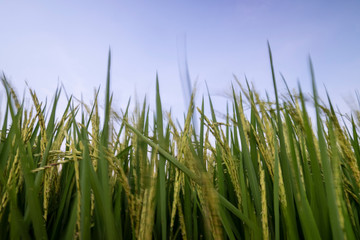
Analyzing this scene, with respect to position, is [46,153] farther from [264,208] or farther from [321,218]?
[321,218]

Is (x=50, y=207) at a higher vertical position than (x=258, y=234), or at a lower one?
higher

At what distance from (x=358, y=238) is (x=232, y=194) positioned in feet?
1.63

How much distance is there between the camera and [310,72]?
1.95 ft

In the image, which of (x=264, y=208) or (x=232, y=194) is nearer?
(x=264, y=208)

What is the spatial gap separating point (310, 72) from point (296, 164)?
0.94 feet

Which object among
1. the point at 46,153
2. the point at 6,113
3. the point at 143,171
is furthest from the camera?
the point at 6,113

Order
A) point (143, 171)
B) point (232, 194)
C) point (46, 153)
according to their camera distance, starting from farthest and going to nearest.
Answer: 1. point (232, 194)
2. point (46, 153)
3. point (143, 171)

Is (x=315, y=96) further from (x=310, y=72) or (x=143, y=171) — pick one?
(x=143, y=171)

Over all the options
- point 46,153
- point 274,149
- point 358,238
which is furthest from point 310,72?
point 46,153

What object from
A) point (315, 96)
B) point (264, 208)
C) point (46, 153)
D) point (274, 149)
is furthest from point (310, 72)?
point (46, 153)

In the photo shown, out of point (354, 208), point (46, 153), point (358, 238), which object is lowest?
point (358, 238)

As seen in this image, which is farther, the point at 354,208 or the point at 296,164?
the point at 354,208

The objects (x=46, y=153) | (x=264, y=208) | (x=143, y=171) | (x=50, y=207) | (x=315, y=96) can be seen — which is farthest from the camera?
(x=50, y=207)

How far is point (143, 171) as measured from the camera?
471 mm
